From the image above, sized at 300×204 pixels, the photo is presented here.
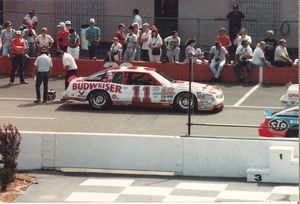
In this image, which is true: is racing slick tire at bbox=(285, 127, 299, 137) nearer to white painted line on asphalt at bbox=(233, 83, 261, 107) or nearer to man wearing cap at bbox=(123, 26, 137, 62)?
white painted line on asphalt at bbox=(233, 83, 261, 107)

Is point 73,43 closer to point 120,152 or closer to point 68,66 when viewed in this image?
point 68,66

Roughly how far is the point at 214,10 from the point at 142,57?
209 inches

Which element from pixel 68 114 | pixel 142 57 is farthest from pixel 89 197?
pixel 142 57

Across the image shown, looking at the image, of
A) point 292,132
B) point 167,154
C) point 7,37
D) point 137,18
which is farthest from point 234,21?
point 167,154

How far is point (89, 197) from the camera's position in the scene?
15.1m

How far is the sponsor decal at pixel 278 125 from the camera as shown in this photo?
18484mm

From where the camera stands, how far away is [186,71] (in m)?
27.8

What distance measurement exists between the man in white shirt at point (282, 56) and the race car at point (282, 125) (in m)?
8.37

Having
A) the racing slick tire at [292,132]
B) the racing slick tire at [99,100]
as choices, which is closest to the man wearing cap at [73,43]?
the racing slick tire at [99,100]

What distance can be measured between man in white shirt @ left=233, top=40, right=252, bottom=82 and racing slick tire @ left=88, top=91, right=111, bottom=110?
5.62 meters

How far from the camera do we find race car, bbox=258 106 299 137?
18406mm

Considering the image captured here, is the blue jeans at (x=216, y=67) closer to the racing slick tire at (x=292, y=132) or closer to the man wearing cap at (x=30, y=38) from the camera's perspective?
the man wearing cap at (x=30, y=38)

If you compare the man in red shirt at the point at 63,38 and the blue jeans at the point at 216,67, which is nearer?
the blue jeans at the point at 216,67

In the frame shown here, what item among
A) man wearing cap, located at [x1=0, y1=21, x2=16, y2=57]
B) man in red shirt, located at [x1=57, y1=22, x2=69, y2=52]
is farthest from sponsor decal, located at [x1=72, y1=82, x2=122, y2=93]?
man wearing cap, located at [x1=0, y1=21, x2=16, y2=57]
